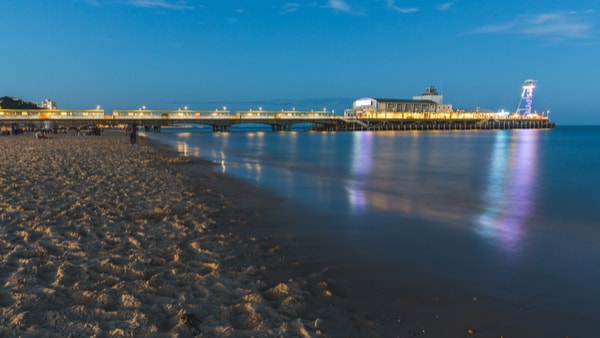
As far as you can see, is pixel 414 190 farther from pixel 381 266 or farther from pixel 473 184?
pixel 381 266

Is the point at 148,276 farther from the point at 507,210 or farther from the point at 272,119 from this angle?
the point at 272,119

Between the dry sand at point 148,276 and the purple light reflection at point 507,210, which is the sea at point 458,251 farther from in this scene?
the dry sand at point 148,276

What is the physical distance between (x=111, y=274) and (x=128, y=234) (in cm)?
191

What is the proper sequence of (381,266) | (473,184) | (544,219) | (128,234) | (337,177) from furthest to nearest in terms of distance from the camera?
(337,177) < (473,184) < (544,219) < (128,234) < (381,266)

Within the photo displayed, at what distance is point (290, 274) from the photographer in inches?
215

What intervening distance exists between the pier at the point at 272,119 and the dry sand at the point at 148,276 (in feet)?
246

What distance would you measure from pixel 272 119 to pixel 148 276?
4334 inches

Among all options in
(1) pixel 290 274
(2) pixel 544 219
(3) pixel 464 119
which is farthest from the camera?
(3) pixel 464 119

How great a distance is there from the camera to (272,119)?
374 feet

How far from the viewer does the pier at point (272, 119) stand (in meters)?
90.6

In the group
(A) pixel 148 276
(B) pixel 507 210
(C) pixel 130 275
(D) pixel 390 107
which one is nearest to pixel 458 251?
(A) pixel 148 276

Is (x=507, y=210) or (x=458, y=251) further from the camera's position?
(x=507, y=210)

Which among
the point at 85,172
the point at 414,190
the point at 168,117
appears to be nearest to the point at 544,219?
the point at 414,190

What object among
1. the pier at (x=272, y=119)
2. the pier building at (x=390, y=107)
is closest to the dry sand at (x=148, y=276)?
the pier at (x=272, y=119)
